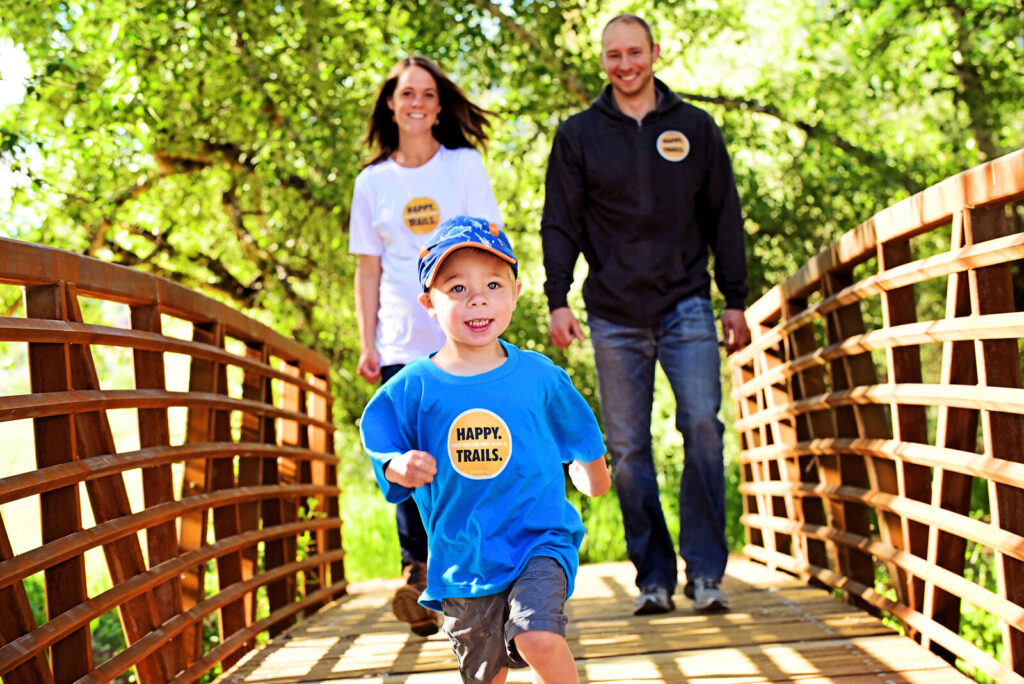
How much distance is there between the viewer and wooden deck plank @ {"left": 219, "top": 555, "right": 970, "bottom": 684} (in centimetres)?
332

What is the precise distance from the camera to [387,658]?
3.92 m

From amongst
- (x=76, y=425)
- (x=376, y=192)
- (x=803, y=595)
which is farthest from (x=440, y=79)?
(x=803, y=595)

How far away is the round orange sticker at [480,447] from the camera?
2.61 metres

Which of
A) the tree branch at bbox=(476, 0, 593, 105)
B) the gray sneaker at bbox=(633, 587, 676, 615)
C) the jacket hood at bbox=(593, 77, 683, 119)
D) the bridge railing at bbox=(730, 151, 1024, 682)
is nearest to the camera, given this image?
the bridge railing at bbox=(730, 151, 1024, 682)

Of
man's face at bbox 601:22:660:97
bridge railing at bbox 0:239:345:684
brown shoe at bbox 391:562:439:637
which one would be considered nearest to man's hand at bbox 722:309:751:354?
man's face at bbox 601:22:660:97

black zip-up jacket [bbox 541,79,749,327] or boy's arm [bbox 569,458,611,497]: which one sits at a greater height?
black zip-up jacket [bbox 541,79,749,327]

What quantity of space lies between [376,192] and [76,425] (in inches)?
68.2

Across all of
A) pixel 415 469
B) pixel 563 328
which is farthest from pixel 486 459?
pixel 563 328

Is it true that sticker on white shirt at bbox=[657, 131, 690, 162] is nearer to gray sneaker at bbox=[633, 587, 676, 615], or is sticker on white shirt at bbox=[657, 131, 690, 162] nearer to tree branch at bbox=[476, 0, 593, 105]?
gray sneaker at bbox=[633, 587, 676, 615]

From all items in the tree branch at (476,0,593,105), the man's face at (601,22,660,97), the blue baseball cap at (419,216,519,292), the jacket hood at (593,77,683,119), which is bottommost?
the blue baseball cap at (419,216,519,292)

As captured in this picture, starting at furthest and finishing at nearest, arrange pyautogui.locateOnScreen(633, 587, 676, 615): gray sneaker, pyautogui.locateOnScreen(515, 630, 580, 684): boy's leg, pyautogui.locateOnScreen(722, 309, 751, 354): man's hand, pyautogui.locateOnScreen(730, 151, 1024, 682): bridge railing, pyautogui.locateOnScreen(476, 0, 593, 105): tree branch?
pyautogui.locateOnScreen(476, 0, 593, 105): tree branch → pyautogui.locateOnScreen(722, 309, 751, 354): man's hand → pyautogui.locateOnScreen(633, 587, 676, 615): gray sneaker → pyautogui.locateOnScreen(730, 151, 1024, 682): bridge railing → pyautogui.locateOnScreen(515, 630, 580, 684): boy's leg

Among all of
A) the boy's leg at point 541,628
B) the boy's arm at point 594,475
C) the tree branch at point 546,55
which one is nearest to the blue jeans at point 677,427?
the boy's arm at point 594,475

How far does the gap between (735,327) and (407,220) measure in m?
1.32

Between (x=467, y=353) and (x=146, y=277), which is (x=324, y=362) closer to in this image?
(x=146, y=277)
